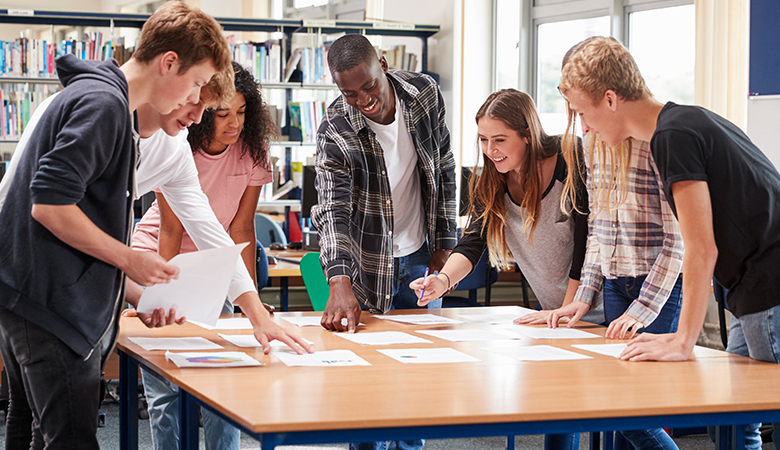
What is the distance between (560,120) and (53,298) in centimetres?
506

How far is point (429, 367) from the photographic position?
1.47 m

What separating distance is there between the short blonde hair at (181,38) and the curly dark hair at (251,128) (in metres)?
0.92

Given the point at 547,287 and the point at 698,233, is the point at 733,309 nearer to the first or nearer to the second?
the point at 698,233

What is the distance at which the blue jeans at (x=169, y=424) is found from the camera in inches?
77.4

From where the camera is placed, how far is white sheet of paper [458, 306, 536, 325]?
2176 millimetres

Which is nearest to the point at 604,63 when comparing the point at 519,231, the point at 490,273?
the point at 519,231

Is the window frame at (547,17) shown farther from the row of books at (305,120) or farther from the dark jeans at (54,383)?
the dark jeans at (54,383)

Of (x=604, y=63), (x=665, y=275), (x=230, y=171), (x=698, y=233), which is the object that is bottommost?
(x=665, y=275)

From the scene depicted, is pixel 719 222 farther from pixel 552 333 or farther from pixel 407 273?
pixel 407 273

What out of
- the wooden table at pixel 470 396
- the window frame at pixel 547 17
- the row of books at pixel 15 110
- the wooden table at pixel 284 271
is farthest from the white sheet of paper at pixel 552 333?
the row of books at pixel 15 110

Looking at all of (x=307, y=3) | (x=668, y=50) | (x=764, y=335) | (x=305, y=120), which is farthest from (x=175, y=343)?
(x=307, y=3)

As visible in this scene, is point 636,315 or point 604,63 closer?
point 604,63

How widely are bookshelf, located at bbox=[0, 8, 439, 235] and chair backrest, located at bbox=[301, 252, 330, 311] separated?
2.39 metres

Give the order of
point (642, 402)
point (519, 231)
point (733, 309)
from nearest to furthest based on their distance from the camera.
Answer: point (642, 402), point (733, 309), point (519, 231)
